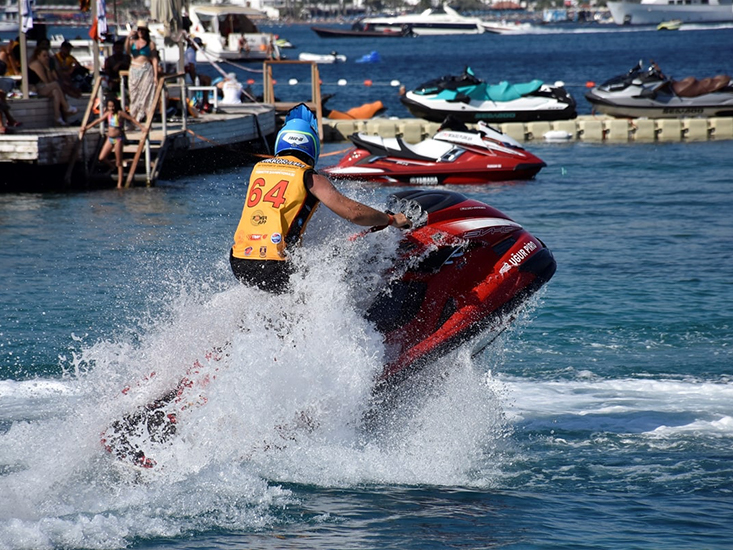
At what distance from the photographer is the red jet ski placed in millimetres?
16953

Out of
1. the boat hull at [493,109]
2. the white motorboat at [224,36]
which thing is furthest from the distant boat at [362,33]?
the boat hull at [493,109]

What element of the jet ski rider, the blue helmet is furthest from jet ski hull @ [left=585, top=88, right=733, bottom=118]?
the jet ski rider

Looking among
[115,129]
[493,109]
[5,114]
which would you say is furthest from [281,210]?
[493,109]

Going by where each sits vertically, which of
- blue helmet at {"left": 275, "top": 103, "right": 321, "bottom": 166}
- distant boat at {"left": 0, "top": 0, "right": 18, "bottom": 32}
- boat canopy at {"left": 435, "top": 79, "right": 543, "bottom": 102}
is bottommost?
boat canopy at {"left": 435, "top": 79, "right": 543, "bottom": 102}

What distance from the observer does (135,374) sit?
5645 mm

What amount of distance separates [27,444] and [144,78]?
12.6 meters

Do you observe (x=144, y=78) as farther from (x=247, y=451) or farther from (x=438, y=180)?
(x=247, y=451)

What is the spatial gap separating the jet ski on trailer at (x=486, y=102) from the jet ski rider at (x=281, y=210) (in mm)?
19575

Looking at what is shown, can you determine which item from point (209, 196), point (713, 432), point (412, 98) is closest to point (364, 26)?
point (412, 98)

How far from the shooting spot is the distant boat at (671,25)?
13288 centimetres

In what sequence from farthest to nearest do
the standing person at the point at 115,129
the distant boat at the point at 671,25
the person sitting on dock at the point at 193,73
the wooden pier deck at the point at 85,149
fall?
the distant boat at the point at 671,25, the person sitting on dock at the point at 193,73, the standing person at the point at 115,129, the wooden pier deck at the point at 85,149

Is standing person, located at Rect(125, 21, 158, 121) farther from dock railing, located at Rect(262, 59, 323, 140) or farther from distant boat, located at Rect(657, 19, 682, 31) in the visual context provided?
distant boat, located at Rect(657, 19, 682, 31)

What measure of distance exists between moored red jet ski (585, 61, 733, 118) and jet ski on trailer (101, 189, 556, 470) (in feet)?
65.0

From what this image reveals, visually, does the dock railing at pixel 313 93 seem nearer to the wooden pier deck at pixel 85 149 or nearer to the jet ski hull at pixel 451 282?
the wooden pier deck at pixel 85 149
